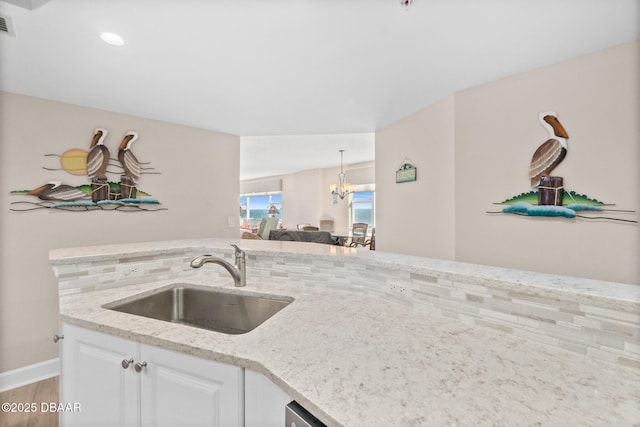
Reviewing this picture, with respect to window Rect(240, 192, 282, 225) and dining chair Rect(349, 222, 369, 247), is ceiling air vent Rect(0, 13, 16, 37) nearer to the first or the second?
dining chair Rect(349, 222, 369, 247)

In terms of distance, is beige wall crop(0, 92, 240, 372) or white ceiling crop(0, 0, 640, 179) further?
beige wall crop(0, 92, 240, 372)

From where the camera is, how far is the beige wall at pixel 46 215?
83.7 inches

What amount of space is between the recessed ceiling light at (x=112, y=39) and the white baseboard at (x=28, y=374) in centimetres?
253

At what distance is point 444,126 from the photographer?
231 centimetres

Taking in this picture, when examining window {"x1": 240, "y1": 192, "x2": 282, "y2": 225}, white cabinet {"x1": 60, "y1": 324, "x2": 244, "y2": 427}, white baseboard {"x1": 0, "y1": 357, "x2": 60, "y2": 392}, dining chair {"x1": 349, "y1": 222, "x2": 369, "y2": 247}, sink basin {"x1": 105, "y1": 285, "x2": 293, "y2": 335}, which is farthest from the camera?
window {"x1": 240, "y1": 192, "x2": 282, "y2": 225}

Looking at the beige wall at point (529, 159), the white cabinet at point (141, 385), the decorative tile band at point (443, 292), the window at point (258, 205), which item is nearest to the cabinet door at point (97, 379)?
the white cabinet at point (141, 385)

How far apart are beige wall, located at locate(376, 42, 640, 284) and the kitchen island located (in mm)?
1022

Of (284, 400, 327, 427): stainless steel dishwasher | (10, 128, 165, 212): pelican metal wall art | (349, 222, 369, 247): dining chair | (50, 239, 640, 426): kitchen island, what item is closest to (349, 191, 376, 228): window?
(349, 222, 369, 247): dining chair

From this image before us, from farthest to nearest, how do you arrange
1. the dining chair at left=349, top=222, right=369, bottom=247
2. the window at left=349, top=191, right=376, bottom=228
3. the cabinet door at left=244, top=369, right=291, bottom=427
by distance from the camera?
the window at left=349, top=191, right=376, bottom=228 → the dining chair at left=349, top=222, right=369, bottom=247 → the cabinet door at left=244, top=369, right=291, bottom=427

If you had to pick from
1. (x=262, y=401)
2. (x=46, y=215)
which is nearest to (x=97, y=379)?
(x=262, y=401)

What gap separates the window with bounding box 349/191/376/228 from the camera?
669 cm

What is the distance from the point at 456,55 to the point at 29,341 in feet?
12.6

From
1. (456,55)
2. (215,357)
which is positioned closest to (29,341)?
(215,357)

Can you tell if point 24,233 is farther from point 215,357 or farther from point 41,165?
point 215,357
